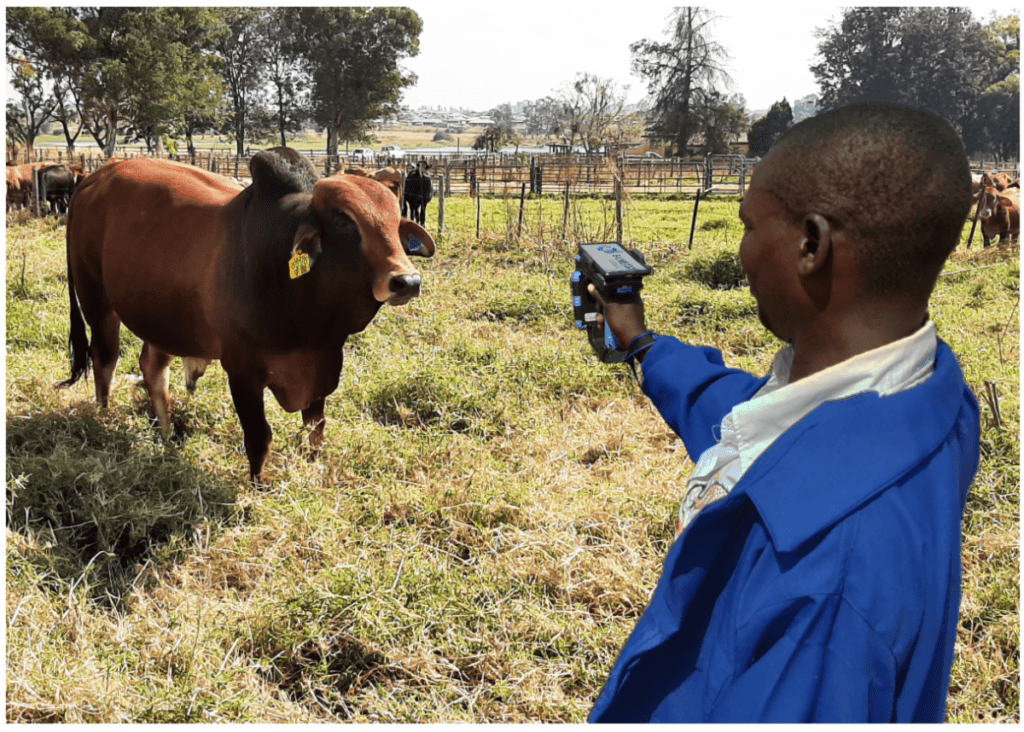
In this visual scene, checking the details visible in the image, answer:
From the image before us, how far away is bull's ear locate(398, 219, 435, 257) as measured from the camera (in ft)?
12.1

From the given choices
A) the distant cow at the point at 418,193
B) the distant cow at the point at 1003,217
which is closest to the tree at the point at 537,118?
the distant cow at the point at 418,193

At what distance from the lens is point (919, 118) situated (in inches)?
41.6

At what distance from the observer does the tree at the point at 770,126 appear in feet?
153

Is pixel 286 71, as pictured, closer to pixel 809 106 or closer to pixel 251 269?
pixel 251 269

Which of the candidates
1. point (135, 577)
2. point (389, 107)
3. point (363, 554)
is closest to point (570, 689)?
point (363, 554)

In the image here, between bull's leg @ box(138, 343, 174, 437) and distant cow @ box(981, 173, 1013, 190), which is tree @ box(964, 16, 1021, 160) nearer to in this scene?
distant cow @ box(981, 173, 1013, 190)

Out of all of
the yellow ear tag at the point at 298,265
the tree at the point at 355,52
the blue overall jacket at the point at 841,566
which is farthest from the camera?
the tree at the point at 355,52

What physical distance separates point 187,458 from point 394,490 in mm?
1159

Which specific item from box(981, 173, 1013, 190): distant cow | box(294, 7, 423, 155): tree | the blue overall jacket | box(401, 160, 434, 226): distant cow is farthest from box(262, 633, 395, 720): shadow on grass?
box(294, 7, 423, 155): tree

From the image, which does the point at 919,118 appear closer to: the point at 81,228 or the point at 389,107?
the point at 81,228

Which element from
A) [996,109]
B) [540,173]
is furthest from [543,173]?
[996,109]

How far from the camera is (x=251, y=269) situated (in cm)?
359

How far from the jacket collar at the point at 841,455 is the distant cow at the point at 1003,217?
42.2 feet

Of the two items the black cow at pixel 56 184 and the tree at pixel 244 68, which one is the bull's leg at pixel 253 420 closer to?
the black cow at pixel 56 184
